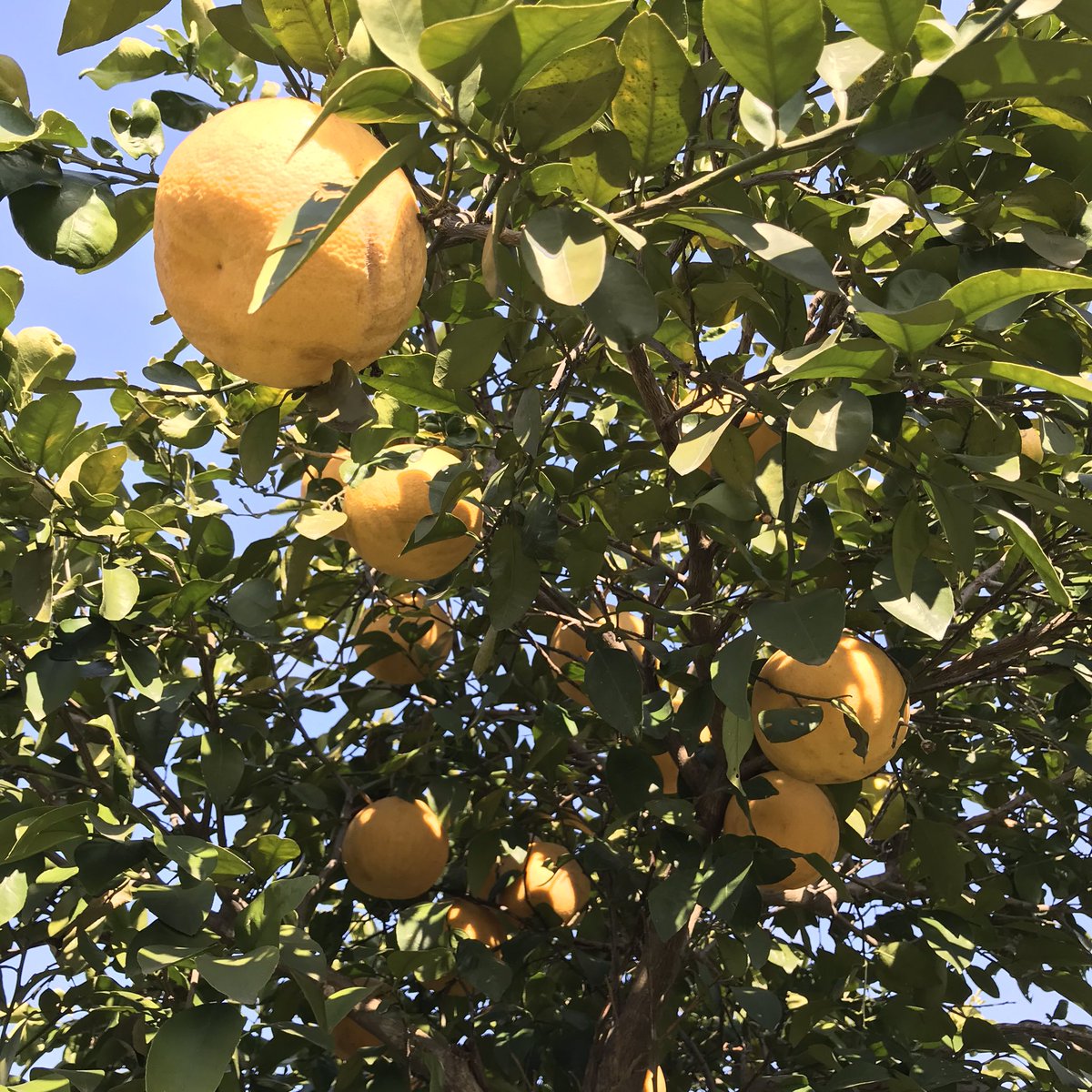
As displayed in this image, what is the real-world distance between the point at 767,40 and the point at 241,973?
1.11m

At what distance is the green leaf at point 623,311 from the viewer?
Answer: 3.40 feet

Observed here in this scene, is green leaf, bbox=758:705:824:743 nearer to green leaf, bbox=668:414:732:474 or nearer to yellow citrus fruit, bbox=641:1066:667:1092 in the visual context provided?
green leaf, bbox=668:414:732:474

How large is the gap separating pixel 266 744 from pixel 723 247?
1.57 meters

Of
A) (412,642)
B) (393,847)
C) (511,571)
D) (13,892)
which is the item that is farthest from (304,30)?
(393,847)

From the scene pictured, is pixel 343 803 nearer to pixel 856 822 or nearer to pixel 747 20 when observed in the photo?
pixel 856 822

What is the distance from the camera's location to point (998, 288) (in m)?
1.08

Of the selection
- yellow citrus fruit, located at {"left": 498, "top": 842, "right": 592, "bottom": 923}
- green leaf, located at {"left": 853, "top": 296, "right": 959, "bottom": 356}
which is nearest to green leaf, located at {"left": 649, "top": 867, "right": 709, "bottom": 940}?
yellow citrus fruit, located at {"left": 498, "top": 842, "right": 592, "bottom": 923}

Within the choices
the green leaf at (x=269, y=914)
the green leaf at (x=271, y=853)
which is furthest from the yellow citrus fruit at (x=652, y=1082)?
the green leaf at (x=269, y=914)

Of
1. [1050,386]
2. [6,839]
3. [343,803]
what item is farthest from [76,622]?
[1050,386]

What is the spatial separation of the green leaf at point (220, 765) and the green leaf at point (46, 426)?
2.21 ft

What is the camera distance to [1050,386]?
1022 mm

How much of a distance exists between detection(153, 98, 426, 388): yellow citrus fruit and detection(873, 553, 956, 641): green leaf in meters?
0.78

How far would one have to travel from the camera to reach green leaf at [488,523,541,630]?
5.74 ft

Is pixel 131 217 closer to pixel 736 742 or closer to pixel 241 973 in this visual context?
pixel 241 973
